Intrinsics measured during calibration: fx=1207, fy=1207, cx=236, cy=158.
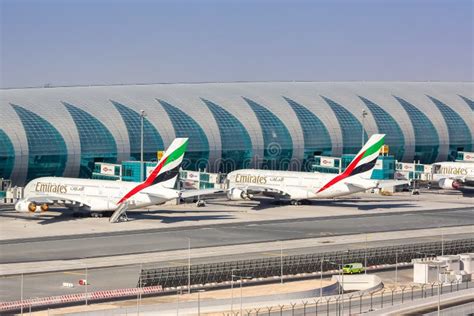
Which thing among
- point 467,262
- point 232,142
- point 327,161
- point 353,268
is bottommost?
point 353,268

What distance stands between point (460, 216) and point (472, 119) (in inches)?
2749

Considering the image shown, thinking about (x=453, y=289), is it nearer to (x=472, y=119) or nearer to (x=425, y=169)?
(x=425, y=169)

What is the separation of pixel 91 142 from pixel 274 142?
30312 millimetres

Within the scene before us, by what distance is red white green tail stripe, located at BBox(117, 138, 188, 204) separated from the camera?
118938mm

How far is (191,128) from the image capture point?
170750 millimetres

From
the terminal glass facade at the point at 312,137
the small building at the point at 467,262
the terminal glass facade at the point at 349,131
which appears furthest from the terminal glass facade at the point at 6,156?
the small building at the point at 467,262

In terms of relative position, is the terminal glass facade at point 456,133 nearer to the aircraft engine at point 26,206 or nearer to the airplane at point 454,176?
the airplane at point 454,176

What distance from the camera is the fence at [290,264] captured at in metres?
82.5

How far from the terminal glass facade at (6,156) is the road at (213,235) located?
43199 mm

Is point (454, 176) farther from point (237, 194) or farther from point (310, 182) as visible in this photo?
point (237, 194)

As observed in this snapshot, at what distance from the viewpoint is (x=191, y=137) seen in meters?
170

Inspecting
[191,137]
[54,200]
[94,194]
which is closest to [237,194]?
[94,194]

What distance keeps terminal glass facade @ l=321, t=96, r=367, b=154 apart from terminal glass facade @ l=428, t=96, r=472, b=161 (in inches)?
697

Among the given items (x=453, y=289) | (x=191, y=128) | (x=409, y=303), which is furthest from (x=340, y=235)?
(x=191, y=128)
